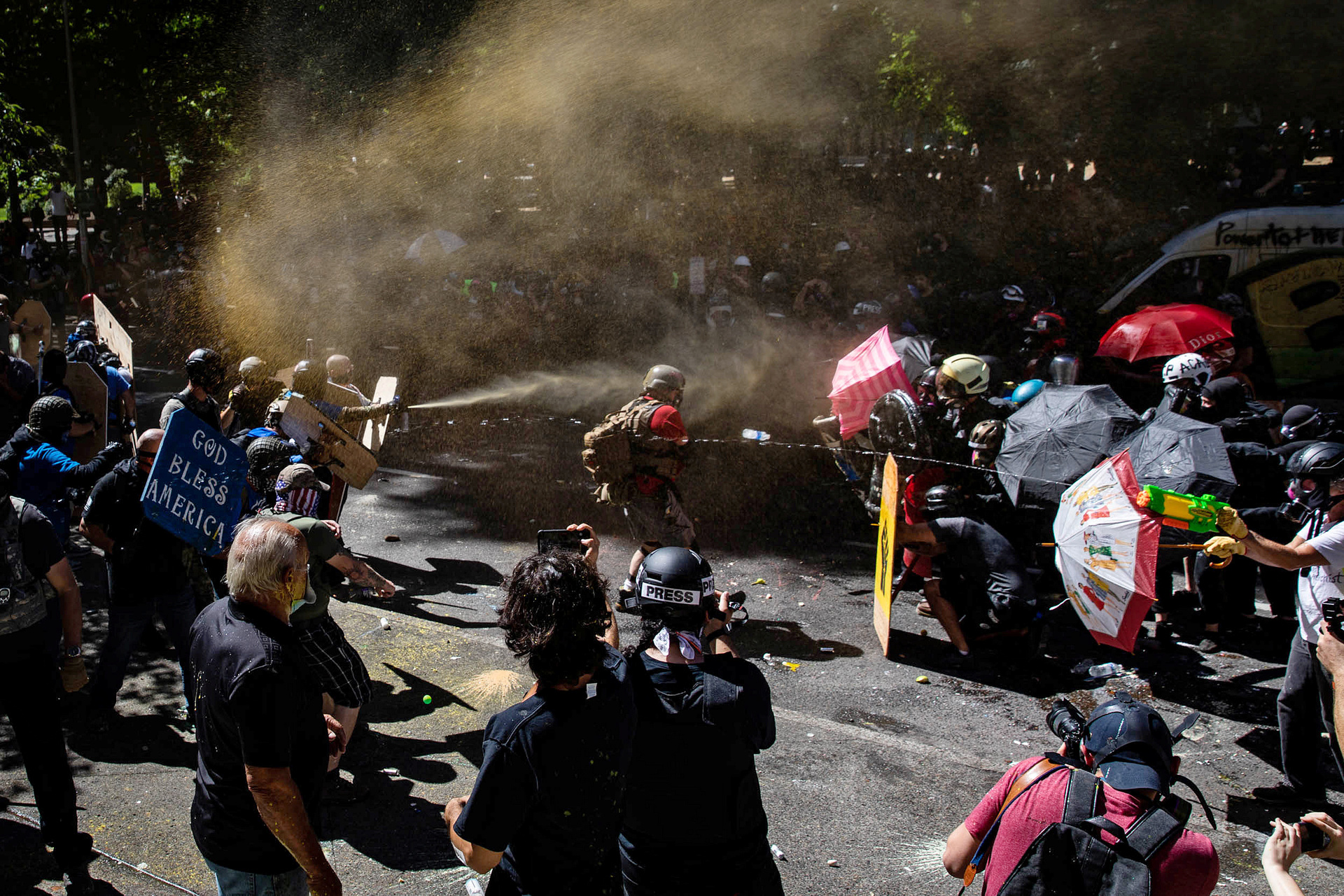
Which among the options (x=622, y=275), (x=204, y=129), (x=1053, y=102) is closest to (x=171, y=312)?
(x=204, y=129)

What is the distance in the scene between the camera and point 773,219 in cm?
1750

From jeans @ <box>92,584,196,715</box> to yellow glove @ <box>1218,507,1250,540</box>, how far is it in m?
4.34

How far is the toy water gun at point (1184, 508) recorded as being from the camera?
3854 mm

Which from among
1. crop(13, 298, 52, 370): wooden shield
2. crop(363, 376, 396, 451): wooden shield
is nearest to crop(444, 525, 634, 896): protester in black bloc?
crop(363, 376, 396, 451): wooden shield

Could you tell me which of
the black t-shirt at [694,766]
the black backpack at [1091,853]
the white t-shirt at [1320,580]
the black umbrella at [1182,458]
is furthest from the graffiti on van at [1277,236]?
the black t-shirt at [694,766]

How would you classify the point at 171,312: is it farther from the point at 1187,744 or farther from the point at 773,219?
the point at 1187,744

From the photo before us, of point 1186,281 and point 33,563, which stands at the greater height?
point 1186,281

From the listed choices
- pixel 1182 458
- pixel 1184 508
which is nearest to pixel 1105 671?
pixel 1182 458

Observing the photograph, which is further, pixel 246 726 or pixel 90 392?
pixel 90 392

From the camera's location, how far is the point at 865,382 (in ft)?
21.3

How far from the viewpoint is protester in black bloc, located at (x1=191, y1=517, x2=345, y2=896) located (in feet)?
7.57

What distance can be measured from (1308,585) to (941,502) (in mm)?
2009

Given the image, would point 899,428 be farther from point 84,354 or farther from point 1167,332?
point 84,354

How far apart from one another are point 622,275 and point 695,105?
10.4 feet
